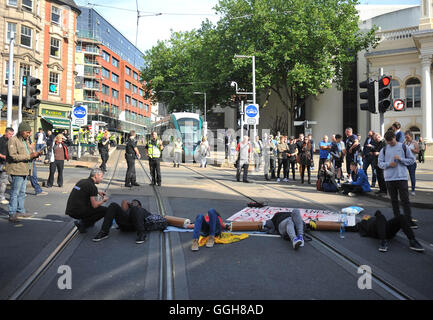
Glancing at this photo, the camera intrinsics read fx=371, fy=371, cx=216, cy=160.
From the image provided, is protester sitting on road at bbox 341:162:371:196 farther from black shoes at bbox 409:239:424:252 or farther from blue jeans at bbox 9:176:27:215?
blue jeans at bbox 9:176:27:215

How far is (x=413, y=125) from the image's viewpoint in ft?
107

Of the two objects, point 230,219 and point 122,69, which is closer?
point 230,219

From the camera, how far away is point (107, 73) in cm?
7075

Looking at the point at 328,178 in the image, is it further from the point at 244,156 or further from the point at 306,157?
the point at 244,156

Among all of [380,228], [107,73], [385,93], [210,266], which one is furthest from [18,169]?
[107,73]

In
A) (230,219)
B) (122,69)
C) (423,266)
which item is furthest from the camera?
(122,69)

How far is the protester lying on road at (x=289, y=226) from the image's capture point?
5359 mm

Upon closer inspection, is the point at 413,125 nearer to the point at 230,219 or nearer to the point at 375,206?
the point at 375,206

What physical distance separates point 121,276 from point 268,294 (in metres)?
1.65

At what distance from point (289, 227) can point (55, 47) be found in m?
34.5

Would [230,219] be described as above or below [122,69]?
below
